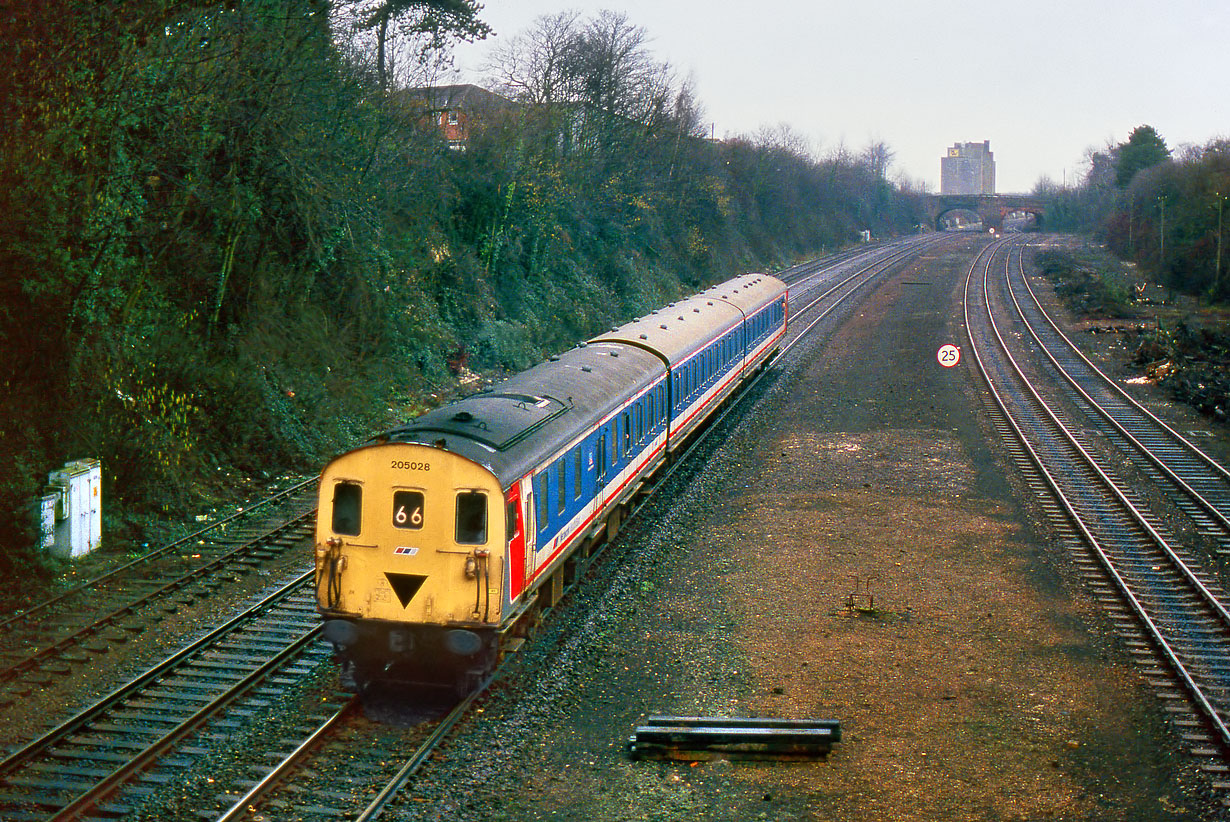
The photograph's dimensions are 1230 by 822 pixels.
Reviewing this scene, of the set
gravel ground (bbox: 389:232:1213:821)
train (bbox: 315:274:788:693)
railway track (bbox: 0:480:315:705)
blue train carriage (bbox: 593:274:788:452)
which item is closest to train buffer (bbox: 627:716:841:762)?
gravel ground (bbox: 389:232:1213:821)

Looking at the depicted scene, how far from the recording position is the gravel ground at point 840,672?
9.88m

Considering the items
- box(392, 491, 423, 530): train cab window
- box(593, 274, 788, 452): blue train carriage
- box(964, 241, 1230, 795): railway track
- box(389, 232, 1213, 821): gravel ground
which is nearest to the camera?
box(389, 232, 1213, 821): gravel ground

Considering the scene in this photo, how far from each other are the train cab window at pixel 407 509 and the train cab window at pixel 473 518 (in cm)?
43

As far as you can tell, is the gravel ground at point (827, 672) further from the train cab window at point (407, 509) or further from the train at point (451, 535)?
the train cab window at point (407, 509)

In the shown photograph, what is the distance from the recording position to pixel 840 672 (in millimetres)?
12805

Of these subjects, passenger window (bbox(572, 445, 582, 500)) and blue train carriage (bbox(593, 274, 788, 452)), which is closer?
passenger window (bbox(572, 445, 582, 500))

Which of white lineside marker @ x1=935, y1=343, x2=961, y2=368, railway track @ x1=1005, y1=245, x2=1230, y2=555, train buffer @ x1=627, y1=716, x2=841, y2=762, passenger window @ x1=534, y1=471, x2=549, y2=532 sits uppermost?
white lineside marker @ x1=935, y1=343, x2=961, y2=368

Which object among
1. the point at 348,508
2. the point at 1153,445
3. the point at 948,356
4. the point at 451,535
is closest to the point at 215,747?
the point at 348,508

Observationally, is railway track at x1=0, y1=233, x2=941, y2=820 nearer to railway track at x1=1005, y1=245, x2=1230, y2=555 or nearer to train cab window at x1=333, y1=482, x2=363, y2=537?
train cab window at x1=333, y1=482, x2=363, y2=537

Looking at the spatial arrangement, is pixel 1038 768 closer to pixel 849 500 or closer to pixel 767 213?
pixel 849 500

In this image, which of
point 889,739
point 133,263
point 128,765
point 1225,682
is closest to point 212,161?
point 133,263

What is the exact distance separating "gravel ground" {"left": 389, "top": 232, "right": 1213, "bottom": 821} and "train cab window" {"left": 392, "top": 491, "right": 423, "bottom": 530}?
2196 mm

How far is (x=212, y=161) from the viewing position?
21.2m

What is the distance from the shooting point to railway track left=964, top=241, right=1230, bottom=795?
11.8 metres
